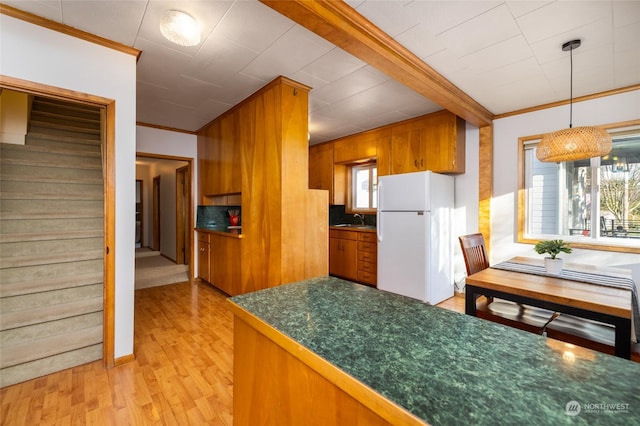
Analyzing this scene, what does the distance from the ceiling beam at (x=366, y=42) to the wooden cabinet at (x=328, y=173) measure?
2.54 meters

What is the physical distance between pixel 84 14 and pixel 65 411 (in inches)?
98.3

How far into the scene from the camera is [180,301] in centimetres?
359

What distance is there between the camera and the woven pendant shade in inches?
73.2

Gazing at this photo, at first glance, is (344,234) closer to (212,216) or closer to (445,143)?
(445,143)

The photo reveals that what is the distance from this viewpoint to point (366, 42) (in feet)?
5.97

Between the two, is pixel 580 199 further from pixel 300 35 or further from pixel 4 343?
pixel 4 343

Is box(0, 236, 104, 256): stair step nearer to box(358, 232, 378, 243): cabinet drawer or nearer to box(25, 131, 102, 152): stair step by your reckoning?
box(25, 131, 102, 152): stair step

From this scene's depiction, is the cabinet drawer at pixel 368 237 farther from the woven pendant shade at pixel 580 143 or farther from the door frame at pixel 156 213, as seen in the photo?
the door frame at pixel 156 213

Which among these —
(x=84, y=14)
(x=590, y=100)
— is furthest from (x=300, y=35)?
(x=590, y=100)

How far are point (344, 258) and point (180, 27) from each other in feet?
12.1

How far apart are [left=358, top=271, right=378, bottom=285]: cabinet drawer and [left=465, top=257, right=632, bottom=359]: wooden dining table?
2163 mm

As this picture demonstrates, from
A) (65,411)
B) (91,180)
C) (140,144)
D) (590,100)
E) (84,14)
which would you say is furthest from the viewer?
(140,144)

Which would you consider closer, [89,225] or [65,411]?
[65,411]

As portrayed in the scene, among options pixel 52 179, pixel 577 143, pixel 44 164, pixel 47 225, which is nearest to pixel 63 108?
pixel 44 164
